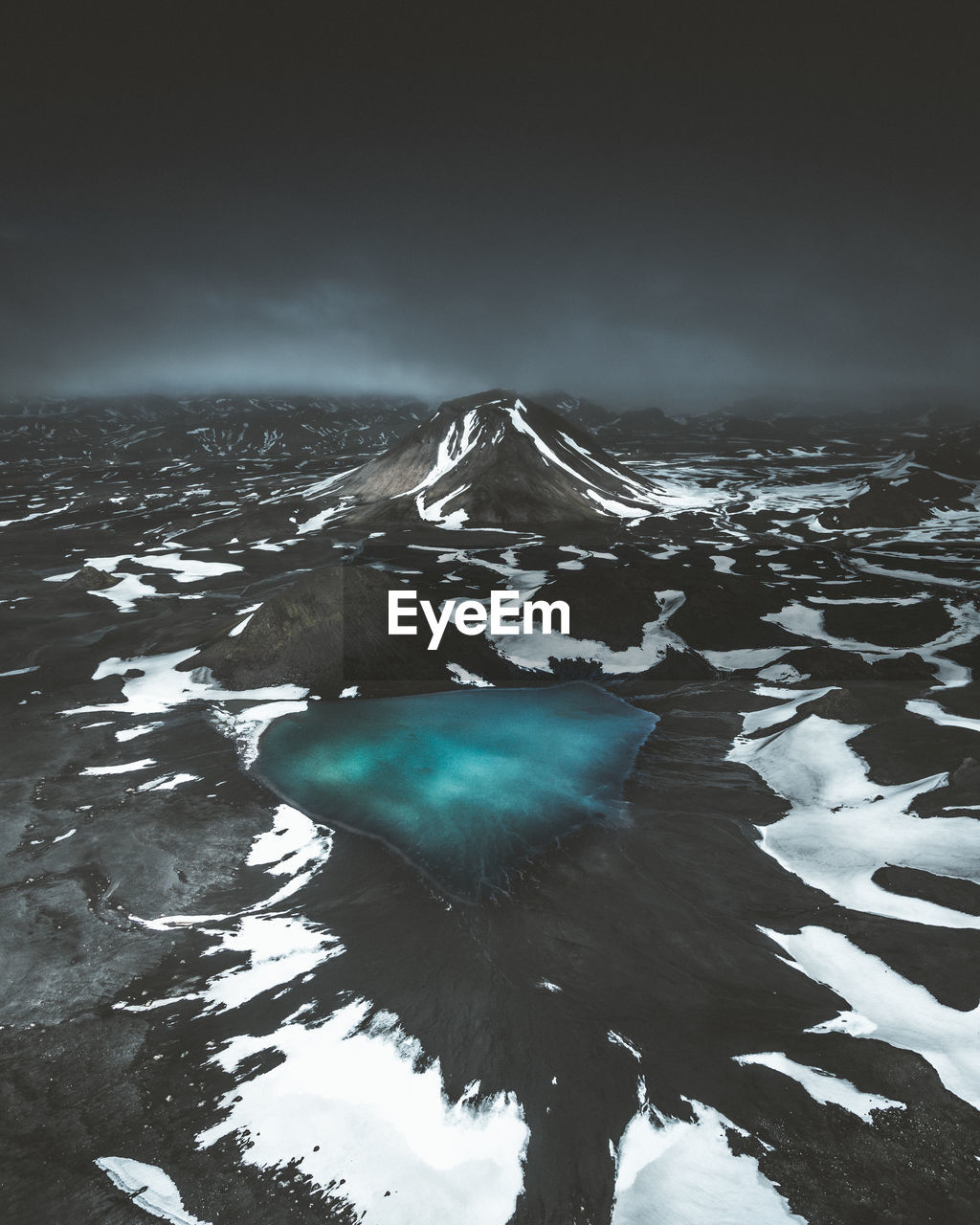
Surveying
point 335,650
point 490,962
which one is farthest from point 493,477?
point 490,962

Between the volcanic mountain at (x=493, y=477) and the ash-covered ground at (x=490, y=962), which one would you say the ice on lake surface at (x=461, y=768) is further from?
the volcanic mountain at (x=493, y=477)

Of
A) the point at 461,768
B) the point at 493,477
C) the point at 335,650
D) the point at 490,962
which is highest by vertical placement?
the point at 493,477

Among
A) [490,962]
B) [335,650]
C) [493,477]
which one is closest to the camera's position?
[490,962]

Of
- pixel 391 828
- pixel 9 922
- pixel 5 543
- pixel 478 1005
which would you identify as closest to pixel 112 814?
pixel 9 922

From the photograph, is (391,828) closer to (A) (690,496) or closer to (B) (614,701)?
(B) (614,701)

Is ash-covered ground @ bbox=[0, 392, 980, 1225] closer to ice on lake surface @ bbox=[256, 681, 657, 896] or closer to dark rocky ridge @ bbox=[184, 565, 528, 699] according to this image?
dark rocky ridge @ bbox=[184, 565, 528, 699]

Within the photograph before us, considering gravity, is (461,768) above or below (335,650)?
below

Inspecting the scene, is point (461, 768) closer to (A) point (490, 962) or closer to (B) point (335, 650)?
(A) point (490, 962)

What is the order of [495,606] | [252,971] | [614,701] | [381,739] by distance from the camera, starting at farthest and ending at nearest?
[495,606] < [614,701] < [381,739] < [252,971]
